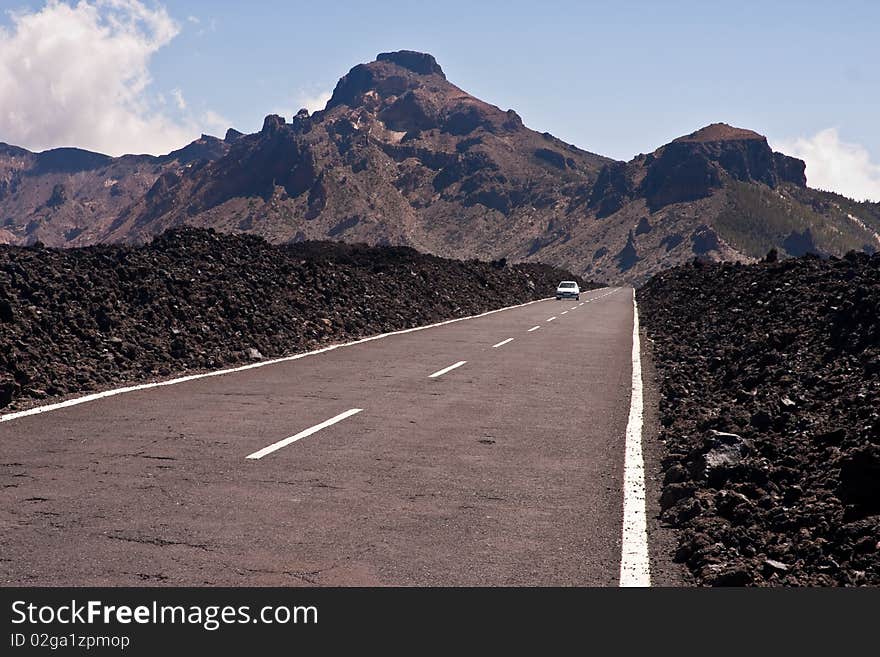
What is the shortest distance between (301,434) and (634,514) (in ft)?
13.8

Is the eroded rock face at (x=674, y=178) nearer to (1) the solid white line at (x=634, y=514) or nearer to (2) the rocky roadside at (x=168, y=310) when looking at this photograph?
(2) the rocky roadside at (x=168, y=310)

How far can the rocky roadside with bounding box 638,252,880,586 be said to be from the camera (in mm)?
5962

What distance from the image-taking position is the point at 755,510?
23.3 ft

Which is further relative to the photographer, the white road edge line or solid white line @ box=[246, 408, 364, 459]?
the white road edge line

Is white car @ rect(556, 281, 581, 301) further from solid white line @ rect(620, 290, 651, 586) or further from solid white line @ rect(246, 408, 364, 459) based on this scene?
solid white line @ rect(246, 408, 364, 459)

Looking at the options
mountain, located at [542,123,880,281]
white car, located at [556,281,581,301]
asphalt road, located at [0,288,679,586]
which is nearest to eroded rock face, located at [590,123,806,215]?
mountain, located at [542,123,880,281]

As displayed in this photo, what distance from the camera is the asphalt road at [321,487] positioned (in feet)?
18.6

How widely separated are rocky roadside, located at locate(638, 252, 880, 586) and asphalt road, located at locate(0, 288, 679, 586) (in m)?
0.53

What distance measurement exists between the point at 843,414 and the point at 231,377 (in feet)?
31.1

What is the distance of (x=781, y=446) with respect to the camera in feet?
29.9

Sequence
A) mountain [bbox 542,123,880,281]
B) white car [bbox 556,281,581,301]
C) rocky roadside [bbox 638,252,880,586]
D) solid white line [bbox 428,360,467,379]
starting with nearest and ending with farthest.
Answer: rocky roadside [bbox 638,252,880,586] → solid white line [bbox 428,360,467,379] → white car [bbox 556,281,581,301] → mountain [bbox 542,123,880,281]

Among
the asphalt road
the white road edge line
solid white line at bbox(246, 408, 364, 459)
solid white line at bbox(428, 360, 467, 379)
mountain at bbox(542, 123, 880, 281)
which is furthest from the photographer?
mountain at bbox(542, 123, 880, 281)

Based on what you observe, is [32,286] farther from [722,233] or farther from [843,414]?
[722,233]
